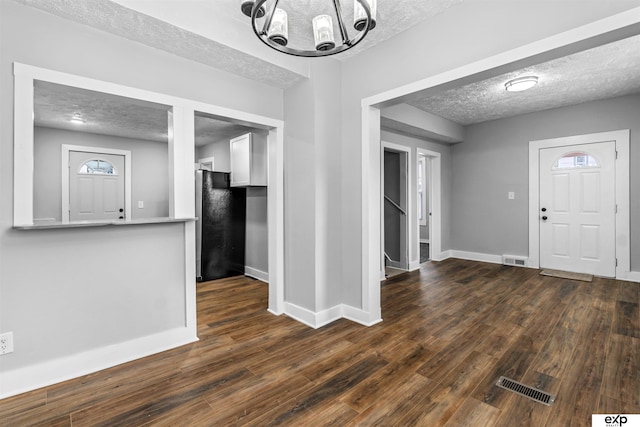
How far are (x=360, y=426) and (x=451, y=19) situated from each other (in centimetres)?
277

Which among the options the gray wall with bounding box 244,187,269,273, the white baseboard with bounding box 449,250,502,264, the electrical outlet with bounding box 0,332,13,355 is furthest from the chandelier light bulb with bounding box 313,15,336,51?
the white baseboard with bounding box 449,250,502,264

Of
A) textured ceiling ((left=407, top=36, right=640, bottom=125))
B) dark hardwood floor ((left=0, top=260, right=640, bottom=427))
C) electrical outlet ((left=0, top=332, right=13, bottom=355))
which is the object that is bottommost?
dark hardwood floor ((left=0, top=260, right=640, bottom=427))

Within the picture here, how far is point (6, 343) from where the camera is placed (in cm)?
184

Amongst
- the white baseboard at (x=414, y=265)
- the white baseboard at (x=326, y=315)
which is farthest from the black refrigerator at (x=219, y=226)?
the white baseboard at (x=414, y=265)

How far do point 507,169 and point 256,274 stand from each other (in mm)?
4739

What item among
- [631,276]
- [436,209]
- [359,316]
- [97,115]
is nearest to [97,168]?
[97,115]

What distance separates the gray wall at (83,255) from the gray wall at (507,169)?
4983mm

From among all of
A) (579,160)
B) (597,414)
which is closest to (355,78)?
(597,414)

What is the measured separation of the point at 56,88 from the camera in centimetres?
203

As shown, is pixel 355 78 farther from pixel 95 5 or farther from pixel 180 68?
pixel 95 5

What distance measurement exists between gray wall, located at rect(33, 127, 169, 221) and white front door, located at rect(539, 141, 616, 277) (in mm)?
7160

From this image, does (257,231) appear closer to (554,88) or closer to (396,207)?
(396,207)

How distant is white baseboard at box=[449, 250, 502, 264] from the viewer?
550cm

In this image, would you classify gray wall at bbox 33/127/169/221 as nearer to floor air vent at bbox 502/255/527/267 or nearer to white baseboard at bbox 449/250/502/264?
white baseboard at bbox 449/250/502/264
